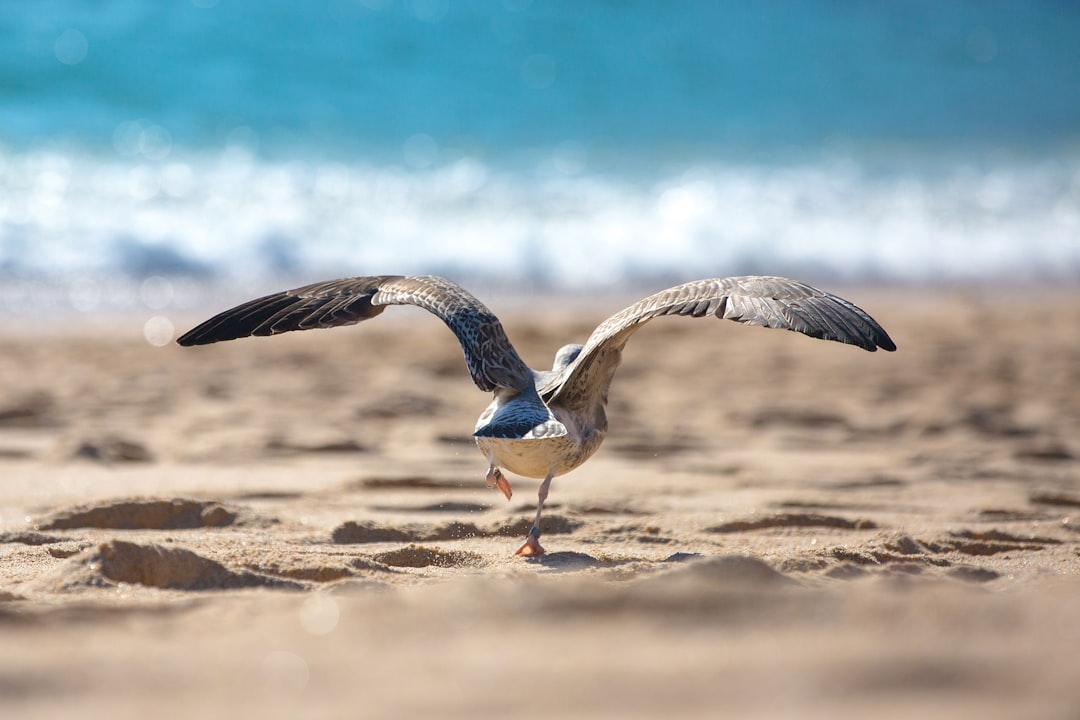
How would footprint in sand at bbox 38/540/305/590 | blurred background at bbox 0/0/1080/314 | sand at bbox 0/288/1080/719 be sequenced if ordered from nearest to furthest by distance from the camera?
sand at bbox 0/288/1080/719 → footprint in sand at bbox 38/540/305/590 → blurred background at bbox 0/0/1080/314

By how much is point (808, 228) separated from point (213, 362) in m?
7.73

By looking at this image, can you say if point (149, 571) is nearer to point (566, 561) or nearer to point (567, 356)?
point (566, 561)

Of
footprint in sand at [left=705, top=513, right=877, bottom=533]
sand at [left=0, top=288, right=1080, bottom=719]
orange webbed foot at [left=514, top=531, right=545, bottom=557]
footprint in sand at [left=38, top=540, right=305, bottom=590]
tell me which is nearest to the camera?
sand at [left=0, top=288, right=1080, bottom=719]

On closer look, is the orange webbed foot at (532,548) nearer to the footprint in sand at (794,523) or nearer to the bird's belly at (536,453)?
the bird's belly at (536,453)

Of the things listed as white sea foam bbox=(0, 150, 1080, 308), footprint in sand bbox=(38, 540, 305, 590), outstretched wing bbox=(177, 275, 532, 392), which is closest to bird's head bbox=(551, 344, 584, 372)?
outstretched wing bbox=(177, 275, 532, 392)

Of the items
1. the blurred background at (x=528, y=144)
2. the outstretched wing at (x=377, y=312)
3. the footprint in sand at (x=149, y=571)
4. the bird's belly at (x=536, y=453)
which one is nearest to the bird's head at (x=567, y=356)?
the outstretched wing at (x=377, y=312)

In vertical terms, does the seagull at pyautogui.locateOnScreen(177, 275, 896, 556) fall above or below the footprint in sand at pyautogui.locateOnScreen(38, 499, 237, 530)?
above

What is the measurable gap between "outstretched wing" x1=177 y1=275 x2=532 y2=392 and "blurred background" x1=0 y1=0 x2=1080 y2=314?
6.20 metres

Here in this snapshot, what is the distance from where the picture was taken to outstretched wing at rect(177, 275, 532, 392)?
14.8 ft

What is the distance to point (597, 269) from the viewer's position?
40.3ft

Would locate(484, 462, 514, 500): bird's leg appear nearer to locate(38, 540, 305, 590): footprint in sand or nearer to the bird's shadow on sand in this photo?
the bird's shadow on sand

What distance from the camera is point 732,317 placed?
13.8ft

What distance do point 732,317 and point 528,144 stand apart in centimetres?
1349

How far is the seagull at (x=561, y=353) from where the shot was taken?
13.7ft
